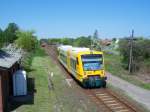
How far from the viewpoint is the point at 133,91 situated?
2266 cm

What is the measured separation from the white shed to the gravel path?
7.41 metres

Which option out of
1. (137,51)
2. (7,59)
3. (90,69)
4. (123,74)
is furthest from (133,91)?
(137,51)

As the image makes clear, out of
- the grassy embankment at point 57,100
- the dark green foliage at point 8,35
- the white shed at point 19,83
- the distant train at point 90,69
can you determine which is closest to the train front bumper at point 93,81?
the distant train at point 90,69

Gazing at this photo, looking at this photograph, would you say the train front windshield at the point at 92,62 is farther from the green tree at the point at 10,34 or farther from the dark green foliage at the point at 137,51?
the green tree at the point at 10,34

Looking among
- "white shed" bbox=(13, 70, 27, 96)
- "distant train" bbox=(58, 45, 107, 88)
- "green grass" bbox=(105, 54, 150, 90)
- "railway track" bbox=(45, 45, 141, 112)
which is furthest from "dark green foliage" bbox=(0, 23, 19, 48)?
"white shed" bbox=(13, 70, 27, 96)

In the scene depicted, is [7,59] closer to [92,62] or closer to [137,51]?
[92,62]

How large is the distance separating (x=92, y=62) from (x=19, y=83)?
20.4 feet

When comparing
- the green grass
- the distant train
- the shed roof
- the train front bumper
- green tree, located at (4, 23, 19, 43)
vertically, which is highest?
green tree, located at (4, 23, 19, 43)

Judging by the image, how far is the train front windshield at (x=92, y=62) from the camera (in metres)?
23.2

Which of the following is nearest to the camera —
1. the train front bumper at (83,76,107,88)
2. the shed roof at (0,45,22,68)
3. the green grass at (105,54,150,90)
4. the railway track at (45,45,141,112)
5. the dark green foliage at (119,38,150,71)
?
the shed roof at (0,45,22,68)

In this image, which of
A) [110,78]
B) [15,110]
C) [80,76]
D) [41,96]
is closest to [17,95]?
[41,96]

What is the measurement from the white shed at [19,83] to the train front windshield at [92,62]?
5215 mm

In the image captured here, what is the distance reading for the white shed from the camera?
1989 cm

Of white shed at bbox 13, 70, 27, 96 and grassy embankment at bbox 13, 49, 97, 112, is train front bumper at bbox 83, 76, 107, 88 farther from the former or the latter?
white shed at bbox 13, 70, 27, 96
